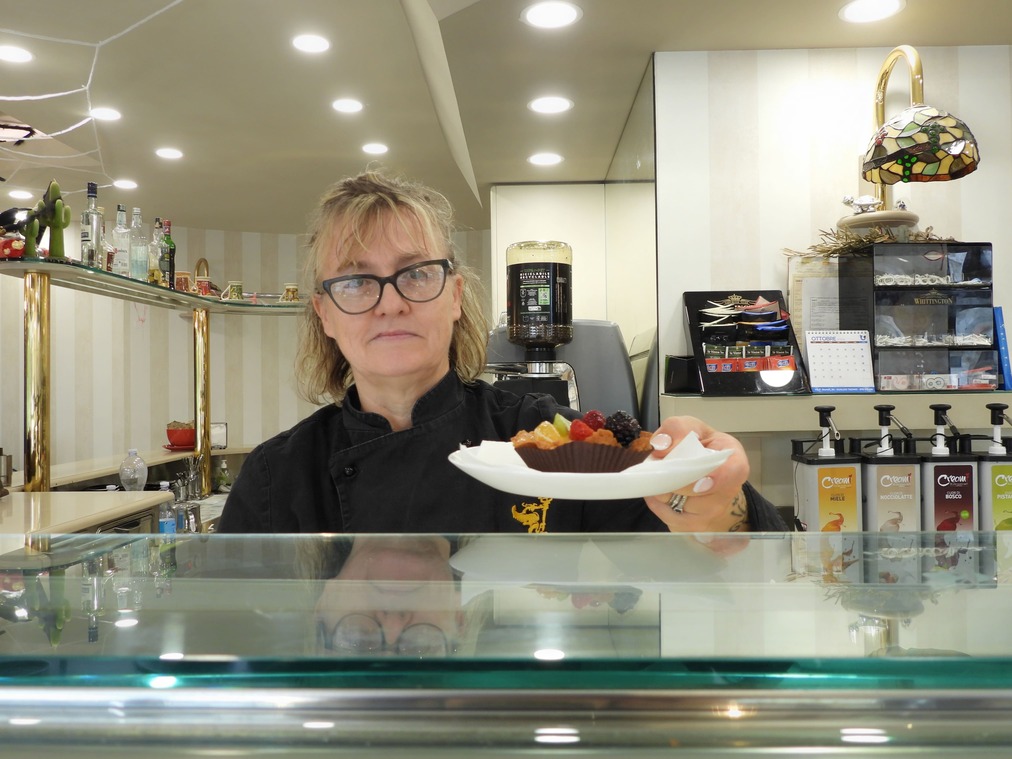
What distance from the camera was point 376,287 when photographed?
120cm

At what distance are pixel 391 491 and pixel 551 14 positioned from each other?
2.07 m

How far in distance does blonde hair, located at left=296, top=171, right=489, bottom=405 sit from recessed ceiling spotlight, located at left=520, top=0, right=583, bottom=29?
1.45 metres

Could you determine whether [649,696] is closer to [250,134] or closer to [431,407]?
[431,407]

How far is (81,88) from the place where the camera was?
8.96 ft

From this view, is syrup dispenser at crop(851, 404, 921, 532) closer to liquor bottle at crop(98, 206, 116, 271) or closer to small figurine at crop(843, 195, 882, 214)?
small figurine at crop(843, 195, 882, 214)

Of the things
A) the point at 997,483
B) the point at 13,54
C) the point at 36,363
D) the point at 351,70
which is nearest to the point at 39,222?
the point at 36,363

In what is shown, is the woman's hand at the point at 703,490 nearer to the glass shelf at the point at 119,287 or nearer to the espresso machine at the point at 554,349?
the glass shelf at the point at 119,287

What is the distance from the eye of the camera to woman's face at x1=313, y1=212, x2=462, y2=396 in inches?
47.3

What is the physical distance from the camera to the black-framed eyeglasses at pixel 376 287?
3.92 feet

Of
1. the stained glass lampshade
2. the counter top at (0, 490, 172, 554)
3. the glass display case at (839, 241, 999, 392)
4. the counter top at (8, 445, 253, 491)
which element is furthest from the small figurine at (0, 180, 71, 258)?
the glass display case at (839, 241, 999, 392)

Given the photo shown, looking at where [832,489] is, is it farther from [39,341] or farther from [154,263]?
[154,263]

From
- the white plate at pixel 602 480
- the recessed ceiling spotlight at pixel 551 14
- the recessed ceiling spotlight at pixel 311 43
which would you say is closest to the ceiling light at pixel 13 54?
the recessed ceiling spotlight at pixel 311 43

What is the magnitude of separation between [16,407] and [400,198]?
211 inches

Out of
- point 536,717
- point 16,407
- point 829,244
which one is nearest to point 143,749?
point 536,717
